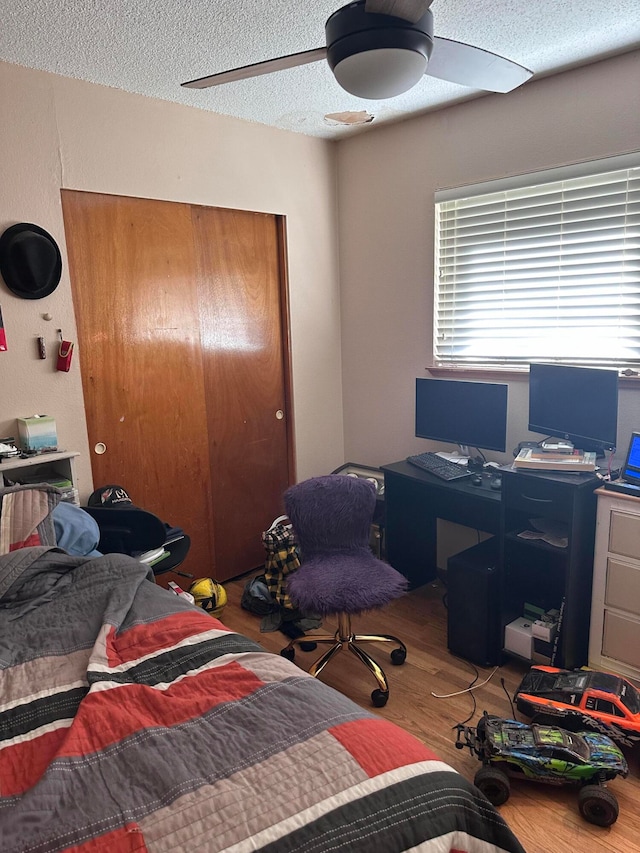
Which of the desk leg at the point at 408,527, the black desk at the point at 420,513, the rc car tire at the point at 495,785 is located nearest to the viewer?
the rc car tire at the point at 495,785

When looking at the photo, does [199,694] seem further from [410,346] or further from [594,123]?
[594,123]

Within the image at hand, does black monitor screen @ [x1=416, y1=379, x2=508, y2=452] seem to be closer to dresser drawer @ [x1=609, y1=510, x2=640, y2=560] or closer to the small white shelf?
dresser drawer @ [x1=609, y1=510, x2=640, y2=560]

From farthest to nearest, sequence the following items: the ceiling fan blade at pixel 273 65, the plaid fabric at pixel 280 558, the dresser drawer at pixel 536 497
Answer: the plaid fabric at pixel 280 558, the dresser drawer at pixel 536 497, the ceiling fan blade at pixel 273 65

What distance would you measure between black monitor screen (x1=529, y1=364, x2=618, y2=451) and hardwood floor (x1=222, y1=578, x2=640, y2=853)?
1045 mm

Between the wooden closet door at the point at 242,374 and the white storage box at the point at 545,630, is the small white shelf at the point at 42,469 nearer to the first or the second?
the wooden closet door at the point at 242,374

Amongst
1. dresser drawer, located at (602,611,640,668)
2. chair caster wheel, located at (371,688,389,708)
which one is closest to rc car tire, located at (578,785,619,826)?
dresser drawer, located at (602,611,640,668)

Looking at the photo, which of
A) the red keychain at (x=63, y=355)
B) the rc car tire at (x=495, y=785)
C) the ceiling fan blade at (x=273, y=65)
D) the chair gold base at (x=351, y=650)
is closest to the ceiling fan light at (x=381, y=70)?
the ceiling fan blade at (x=273, y=65)

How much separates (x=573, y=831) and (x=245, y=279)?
2887mm

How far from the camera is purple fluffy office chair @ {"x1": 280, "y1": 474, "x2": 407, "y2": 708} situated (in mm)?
2445

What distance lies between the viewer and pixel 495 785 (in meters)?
1.87

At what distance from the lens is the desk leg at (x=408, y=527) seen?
3.20m

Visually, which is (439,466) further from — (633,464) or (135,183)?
(135,183)

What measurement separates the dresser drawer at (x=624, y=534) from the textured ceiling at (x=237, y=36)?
6.05 ft

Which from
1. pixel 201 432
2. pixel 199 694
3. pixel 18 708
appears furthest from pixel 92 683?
pixel 201 432
